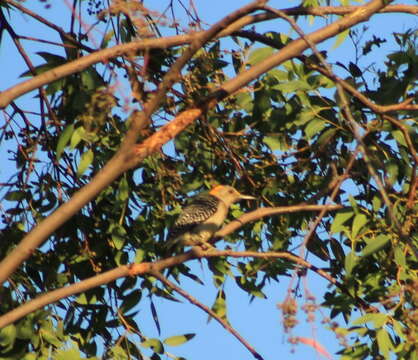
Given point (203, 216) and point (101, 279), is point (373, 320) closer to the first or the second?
point (101, 279)

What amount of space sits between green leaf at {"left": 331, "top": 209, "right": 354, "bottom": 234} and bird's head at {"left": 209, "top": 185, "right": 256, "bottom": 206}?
0.73 metres

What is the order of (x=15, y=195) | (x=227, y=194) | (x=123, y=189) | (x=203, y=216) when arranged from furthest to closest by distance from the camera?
(x=203, y=216) < (x=227, y=194) < (x=15, y=195) < (x=123, y=189)

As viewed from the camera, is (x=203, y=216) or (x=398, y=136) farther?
(x=203, y=216)

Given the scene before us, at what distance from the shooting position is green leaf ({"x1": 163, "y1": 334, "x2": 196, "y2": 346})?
6074mm

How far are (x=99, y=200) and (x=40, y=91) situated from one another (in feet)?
2.43

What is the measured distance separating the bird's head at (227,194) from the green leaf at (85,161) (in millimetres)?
824

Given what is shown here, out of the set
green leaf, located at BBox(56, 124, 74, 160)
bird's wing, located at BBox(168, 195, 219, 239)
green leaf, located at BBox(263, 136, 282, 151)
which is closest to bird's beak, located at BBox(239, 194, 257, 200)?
bird's wing, located at BBox(168, 195, 219, 239)

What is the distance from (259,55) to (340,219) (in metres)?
1.07

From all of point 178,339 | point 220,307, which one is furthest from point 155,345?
point 220,307

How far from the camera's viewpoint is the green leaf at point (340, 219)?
19.5 ft

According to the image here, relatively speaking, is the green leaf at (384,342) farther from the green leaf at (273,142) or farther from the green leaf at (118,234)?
the green leaf at (118,234)

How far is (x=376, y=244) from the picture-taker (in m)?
5.79

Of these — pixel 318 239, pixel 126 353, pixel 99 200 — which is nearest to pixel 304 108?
pixel 318 239

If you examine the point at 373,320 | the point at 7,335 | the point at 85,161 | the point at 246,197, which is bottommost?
the point at 7,335
